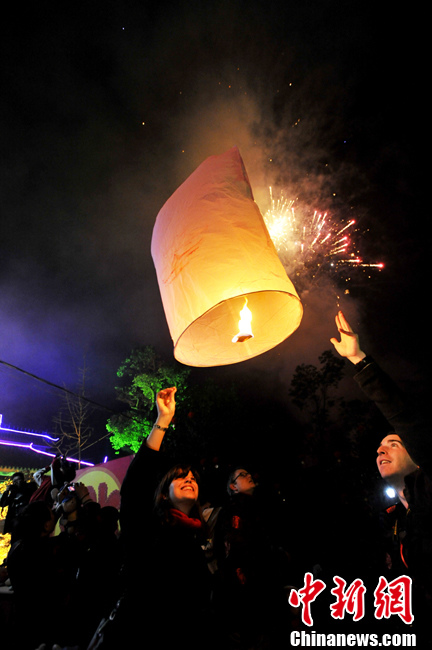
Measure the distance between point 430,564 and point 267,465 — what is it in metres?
9.72

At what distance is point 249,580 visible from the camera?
3.04m

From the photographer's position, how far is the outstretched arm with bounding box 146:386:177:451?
7.69ft

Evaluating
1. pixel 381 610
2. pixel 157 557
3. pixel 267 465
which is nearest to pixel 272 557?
pixel 381 610

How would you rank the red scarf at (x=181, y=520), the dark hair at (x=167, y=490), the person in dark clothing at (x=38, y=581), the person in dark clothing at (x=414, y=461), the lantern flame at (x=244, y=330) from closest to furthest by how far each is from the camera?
the person in dark clothing at (x=414, y=461), the lantern flame at (x=244, y=330), the red scarf at (x=181, y=520), the dark hair at (x=167, y=490), the person in dark clothing at (x=38, y=581)

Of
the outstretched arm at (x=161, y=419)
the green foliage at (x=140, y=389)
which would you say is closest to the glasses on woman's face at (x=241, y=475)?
the outstretched arm at (x=161, y=419)

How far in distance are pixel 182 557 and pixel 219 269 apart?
2030 mm

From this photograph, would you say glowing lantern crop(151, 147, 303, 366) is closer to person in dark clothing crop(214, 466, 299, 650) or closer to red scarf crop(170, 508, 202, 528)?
red scarf crop(170, 508, 202, 528)

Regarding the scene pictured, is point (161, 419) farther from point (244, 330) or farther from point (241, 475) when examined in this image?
point (241, 475)

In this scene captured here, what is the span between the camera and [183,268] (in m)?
1.88

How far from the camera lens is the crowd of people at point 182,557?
181cm

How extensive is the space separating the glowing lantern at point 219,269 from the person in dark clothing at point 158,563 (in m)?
0.84

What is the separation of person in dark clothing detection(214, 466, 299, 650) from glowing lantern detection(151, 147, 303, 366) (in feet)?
7.48

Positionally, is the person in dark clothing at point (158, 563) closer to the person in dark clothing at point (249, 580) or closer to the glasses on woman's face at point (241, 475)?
the person in dark clothing at point (249, 580)

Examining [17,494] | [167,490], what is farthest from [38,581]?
[17,494]
